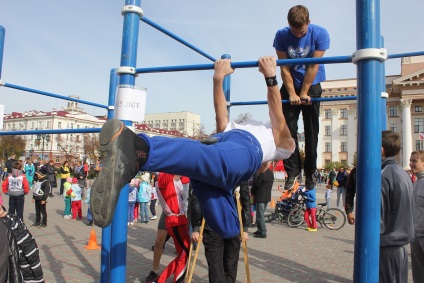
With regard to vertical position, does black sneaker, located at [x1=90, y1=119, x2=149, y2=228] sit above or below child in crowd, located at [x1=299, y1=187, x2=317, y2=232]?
above

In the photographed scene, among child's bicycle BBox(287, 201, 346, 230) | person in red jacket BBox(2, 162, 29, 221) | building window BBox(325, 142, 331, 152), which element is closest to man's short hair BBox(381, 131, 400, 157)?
child's bicycle BBox(287, 201, 346, 230)

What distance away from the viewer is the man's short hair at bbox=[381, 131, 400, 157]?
3547mm

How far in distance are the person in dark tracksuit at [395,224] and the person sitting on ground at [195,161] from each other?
154 centimetres

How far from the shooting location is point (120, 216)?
105 inches

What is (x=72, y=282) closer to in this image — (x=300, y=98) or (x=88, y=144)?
(x=300, y=98)

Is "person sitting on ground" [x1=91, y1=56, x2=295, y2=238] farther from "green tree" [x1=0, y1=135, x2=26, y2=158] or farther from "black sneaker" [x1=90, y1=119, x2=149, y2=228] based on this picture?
"green tree" [x1=0, y1=135, x2=26, y2=158]

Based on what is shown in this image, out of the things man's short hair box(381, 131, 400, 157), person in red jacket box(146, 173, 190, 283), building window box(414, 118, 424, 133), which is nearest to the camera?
man's short hair box(381, 131, 400, 157)

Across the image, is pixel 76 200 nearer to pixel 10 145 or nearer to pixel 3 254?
pixel 3 254

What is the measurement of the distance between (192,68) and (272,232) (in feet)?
24.5

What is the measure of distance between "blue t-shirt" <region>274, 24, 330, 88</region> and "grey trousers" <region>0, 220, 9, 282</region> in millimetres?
2666

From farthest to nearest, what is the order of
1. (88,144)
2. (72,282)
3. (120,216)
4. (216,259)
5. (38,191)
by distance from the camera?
(88,144) → (38,191) → (72,282) → (216,259) → (120,216)

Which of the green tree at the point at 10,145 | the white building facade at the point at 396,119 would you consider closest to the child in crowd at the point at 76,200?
the white building facade at the point at 396,119

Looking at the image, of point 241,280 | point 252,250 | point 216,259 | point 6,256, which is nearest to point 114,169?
point 6,256

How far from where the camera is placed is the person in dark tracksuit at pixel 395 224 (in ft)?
11.1
